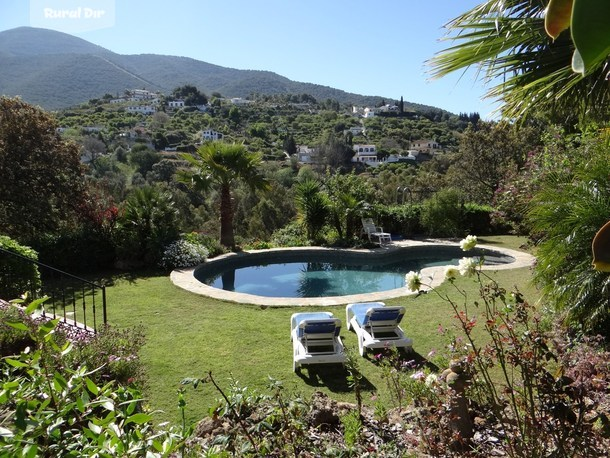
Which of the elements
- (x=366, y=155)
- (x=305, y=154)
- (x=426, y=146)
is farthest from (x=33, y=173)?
(x=426, y=146)

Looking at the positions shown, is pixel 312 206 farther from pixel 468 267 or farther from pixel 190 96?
pixel 190 96

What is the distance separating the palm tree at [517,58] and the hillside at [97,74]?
4266 inches

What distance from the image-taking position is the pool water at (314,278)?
11209 millimetres

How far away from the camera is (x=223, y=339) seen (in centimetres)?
646

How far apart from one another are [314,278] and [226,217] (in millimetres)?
3552

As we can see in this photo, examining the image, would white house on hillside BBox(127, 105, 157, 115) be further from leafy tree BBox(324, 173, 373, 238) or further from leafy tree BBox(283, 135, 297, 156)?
leafy tree BBox(324, 173, 373, 238)

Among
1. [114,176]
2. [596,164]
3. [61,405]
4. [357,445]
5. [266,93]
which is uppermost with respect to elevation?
[266,93]

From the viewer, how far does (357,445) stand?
2891mm

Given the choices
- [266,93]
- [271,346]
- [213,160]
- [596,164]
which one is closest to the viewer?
[596,164]

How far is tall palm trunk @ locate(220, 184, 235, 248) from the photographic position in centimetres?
1355

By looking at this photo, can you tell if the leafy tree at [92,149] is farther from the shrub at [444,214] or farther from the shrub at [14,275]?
the shrub at [14,275]

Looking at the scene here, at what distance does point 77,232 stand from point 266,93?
490 ft

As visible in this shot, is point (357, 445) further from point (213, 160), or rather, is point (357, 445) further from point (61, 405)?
point (213, 160)

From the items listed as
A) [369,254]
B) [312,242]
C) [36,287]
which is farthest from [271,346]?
[312,242]
